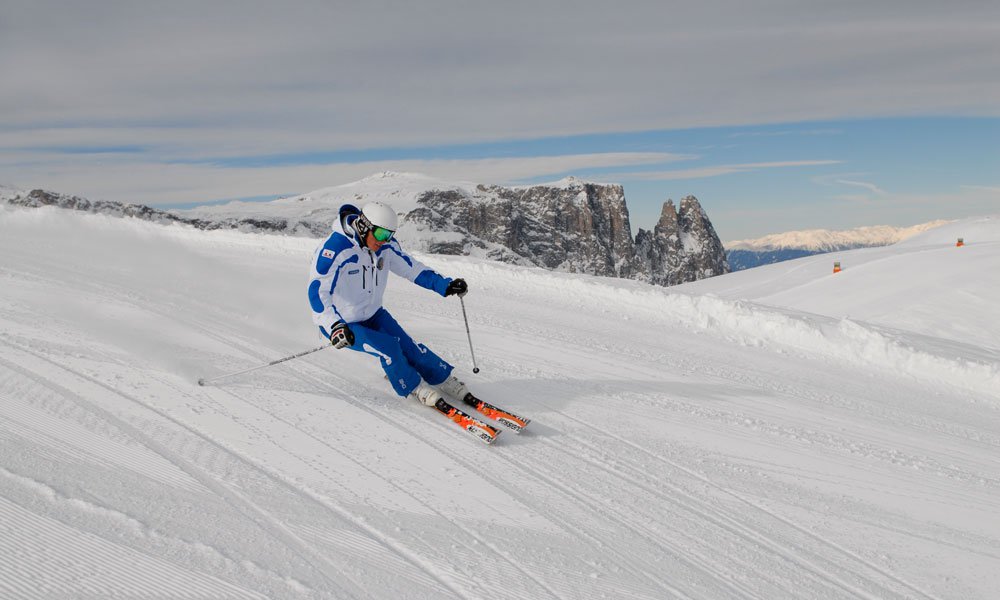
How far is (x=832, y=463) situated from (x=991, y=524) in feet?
3.52

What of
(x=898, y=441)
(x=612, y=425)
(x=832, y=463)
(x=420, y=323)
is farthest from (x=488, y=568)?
(x=420, y=323)

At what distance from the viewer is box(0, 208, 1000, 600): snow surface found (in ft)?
11.1

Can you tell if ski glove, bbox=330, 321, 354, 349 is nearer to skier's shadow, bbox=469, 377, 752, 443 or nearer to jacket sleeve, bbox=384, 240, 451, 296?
jacket sleeve, bbox=384, 240, 451, 296

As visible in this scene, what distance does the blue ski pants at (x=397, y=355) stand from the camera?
5855mm

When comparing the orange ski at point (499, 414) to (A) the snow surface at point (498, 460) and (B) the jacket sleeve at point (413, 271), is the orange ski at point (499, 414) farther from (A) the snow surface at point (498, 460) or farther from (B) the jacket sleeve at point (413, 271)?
(B) the jacket sleeve at point (413, 271)

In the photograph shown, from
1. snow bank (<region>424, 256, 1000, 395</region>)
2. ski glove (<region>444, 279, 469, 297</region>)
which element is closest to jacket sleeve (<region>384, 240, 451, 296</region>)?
ski glove (<region>444, 279, 469, 297</region>)

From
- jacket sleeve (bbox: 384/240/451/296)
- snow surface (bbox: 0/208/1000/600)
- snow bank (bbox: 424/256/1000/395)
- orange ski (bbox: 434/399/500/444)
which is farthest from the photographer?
snow bank (bbox: 424/256/1000/395)

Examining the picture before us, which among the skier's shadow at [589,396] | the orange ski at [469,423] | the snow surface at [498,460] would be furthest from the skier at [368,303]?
the skier's shadow at [589,396]

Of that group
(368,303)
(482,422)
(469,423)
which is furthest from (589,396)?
(368,303)

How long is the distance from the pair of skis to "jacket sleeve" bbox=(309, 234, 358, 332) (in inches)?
50.6

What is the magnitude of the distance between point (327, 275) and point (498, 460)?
91.6 inches

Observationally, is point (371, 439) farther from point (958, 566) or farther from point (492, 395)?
point (958, 566)

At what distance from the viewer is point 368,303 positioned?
6.24 m

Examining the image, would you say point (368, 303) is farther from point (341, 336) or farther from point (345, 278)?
point (341, 336)
